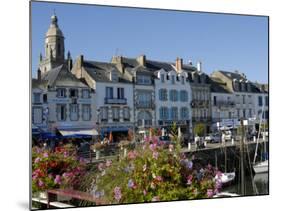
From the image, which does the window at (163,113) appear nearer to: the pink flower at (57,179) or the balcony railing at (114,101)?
the balcony railing at (114,101)

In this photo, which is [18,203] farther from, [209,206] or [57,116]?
[209,206]

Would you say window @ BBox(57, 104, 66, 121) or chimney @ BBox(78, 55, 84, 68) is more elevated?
chimney @ BBox(78, 55, 84, 68)

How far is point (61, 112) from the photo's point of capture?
5.07 metres

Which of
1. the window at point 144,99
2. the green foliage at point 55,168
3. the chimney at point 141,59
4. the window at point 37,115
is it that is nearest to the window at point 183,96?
the window at point 144,99

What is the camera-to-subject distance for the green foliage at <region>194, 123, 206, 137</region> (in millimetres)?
5633

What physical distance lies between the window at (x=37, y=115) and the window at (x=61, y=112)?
7.2 inches

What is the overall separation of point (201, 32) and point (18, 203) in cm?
265

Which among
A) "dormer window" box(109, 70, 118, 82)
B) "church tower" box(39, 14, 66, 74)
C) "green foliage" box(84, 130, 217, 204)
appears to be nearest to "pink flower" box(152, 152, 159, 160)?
"green foliage" box(84, 130, 217, 204)

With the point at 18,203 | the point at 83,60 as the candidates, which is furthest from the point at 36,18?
the point at 18,203

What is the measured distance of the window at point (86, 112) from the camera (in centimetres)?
516

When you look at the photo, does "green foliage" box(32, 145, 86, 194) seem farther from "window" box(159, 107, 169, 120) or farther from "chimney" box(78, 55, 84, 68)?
"window" box(159, 107, 169, 120)

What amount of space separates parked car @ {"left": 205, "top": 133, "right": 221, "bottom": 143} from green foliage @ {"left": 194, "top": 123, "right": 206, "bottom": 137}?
7 cm

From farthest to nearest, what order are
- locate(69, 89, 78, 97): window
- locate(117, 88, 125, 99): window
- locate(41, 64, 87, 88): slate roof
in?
locate(117, 88, 125, 99): window < locate(69, 89, 78, 97): window < locate(41, 64, 87, 88): slate roof

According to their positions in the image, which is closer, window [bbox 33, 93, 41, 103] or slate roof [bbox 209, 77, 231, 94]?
window [bbox 33, 93, 41, 103]
